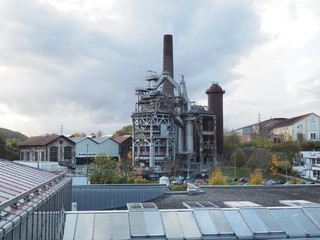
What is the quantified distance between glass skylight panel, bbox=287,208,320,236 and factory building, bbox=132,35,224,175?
56.1 metres

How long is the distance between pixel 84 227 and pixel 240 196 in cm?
1467

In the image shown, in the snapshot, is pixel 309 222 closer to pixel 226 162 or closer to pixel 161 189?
Answer: pixel 161 189

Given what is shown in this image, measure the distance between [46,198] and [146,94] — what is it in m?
69.1

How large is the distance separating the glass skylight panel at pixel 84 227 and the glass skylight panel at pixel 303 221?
27.9 feet

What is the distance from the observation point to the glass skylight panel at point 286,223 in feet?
42.7

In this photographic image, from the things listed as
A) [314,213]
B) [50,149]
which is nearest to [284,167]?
[50,149]

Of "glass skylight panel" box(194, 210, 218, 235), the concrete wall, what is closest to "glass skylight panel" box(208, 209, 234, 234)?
"glass skylight panel" box(194, 210, 218, 235)

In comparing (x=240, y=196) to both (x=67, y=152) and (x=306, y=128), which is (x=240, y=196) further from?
(x=306, y=128)

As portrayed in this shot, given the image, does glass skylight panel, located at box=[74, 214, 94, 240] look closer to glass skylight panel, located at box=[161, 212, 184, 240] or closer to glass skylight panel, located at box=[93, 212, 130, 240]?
glass skylight panel, located at box=[93, 212, 130, 240]

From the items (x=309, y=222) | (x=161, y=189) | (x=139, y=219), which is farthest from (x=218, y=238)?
(x=161, y=189)

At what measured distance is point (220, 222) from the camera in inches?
531

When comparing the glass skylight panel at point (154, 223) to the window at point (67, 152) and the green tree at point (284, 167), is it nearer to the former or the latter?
the green tree at point (284, 167)

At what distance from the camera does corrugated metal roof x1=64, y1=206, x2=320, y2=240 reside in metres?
12.2

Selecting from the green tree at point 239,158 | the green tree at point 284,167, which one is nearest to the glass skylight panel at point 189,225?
the green tree at point 284,167
